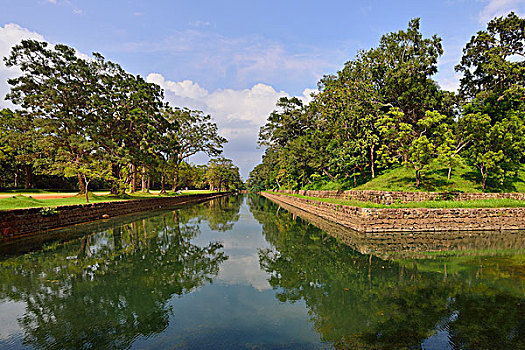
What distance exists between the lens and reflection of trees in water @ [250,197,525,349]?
4.43 meters

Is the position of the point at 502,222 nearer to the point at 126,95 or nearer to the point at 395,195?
the point at 395,195

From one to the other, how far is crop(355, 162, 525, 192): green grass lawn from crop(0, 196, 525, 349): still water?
31.9 feet

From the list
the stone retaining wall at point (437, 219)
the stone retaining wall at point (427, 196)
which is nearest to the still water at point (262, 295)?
the stone retaining wall at point (437, 219)

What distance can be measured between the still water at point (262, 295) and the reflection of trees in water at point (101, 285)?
1.3 inches

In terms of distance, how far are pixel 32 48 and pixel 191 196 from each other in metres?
27.9

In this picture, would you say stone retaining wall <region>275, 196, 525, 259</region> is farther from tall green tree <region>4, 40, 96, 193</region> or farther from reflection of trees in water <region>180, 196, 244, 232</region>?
tall green tree <region>4, 40, 96, 193</region>

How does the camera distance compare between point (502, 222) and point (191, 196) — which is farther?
point (191, 196)

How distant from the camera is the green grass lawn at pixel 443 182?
20062 millimetres

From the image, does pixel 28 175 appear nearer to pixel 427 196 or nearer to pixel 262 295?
pixel 262 295

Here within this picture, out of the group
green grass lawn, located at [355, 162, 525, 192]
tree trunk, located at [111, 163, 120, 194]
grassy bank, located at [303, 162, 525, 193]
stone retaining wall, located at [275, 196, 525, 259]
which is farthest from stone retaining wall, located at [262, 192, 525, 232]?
tree trunk, located at [111, 163, 120, 194]

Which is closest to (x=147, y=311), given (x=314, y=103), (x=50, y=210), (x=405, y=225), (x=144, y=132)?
(x=50, y=210)

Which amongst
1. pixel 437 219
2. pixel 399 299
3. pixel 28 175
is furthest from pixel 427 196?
pixel 28 175

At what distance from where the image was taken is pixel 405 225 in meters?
14.5

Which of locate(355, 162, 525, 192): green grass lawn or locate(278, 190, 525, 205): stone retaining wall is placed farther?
locate(355, 162, 525, 192): green grass lawn
